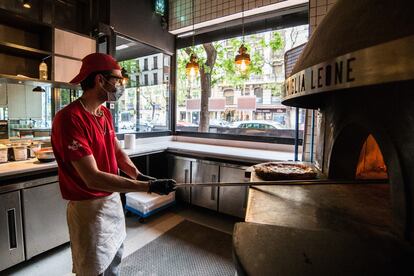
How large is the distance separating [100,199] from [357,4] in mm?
1494

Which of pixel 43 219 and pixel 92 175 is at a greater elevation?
pixel 92 175

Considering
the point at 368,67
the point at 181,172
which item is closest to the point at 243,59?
the point at 181,172

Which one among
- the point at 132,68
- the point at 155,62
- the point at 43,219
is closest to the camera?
the point at 43,219

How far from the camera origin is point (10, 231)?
1879 millimetres

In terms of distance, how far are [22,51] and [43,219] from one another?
1633 mm

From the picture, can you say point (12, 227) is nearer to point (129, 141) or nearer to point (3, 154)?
point (3, 154)


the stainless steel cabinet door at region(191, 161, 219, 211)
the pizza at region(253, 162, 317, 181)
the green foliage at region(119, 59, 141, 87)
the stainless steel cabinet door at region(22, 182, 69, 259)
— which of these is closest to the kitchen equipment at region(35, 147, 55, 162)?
the stainless steel cabinet door at region(22, 182, 69, 259)

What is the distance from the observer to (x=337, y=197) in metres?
1.23

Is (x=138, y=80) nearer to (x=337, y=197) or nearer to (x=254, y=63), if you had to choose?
(x=254, y=63)

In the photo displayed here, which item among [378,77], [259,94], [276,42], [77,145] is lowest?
[77,145]

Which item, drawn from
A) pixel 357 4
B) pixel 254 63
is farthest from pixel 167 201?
pixel 357 4

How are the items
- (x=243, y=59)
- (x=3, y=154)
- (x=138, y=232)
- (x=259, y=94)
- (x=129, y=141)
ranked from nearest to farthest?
(x=3, y=154) → (x=243, y=59) → (x=138, y=232) → (x=129, y=141) → (x=259, y=94)

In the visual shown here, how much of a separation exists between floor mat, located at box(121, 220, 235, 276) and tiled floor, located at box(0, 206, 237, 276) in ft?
0.43

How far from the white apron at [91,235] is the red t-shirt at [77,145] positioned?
0.06m
